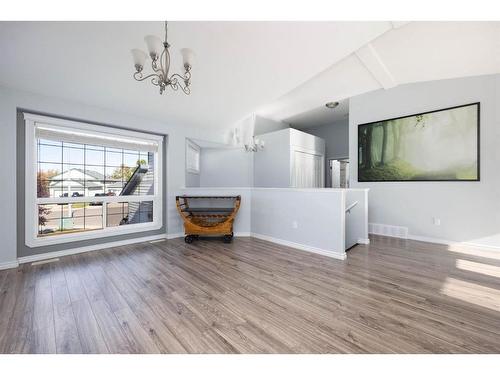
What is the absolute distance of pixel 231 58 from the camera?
244 cm

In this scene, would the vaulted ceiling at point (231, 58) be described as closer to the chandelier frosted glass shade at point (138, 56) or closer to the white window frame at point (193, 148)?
the chandelier frosted glass shade at point (138, 56)

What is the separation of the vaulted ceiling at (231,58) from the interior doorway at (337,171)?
2.78 meters

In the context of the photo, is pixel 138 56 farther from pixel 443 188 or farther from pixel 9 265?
pixel 443 188

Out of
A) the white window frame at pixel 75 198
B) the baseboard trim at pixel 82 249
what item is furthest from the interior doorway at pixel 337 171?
the baseboard trim at pixel 82 249

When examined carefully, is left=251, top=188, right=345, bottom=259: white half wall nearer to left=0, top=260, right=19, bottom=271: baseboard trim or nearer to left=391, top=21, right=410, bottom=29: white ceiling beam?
left=391, top=21, right=410, bottom=29: white ceiling beam

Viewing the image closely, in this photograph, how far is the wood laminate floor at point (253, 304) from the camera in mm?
1356

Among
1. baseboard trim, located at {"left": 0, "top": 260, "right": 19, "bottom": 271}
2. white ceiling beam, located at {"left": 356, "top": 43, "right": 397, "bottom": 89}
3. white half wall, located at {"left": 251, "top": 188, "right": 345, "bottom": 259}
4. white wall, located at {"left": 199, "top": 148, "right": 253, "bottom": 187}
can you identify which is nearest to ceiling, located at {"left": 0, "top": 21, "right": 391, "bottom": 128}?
white ceiling beam, located at {"left": 356, "top": 43, "right": 397, "bottom": 89}

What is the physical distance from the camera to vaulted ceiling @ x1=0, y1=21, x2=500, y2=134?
198cm

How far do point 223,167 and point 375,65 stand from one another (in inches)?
153

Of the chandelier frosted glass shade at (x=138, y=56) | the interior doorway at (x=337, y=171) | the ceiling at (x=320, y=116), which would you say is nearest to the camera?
the chandelier frosted glass shade at (x=138, y=56)

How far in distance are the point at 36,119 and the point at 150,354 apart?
349 centimetres

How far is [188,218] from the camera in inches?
151

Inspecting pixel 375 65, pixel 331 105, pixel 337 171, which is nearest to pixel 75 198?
pixel 375 65

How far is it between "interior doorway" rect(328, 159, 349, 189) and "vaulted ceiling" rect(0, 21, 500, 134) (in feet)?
9.13
